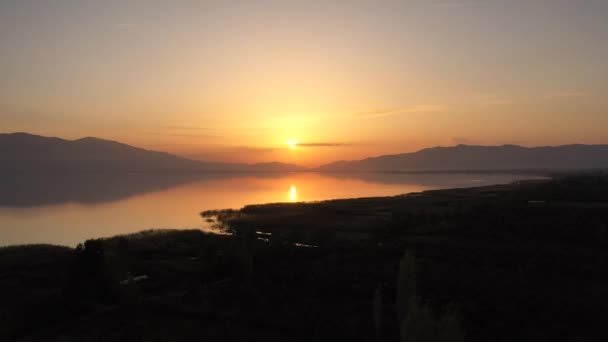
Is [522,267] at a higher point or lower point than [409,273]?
lower

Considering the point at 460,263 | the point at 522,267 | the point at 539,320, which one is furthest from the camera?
the point at 460,263

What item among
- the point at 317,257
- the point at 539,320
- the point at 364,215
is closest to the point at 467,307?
the point at 539,320

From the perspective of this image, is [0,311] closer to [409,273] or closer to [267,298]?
[267,298]

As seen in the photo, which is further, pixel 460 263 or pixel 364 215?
pixel 364 215

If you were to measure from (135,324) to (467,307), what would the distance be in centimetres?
1407

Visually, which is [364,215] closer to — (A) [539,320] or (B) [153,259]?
(B) [153,259]

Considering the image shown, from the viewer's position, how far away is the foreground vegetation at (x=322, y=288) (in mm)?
16141

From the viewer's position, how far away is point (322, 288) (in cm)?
2208

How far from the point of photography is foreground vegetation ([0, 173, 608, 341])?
16.1 meters

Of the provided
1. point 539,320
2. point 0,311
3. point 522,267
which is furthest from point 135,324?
point 522,267

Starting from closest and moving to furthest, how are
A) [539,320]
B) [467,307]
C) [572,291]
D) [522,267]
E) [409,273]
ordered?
[409,273]
[539,320]
[467,307]
[572,291]
[522,267]

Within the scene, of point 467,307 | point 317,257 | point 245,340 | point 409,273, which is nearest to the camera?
point 409,273

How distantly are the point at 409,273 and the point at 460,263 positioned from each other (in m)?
17.2

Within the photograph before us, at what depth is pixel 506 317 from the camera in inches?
683
